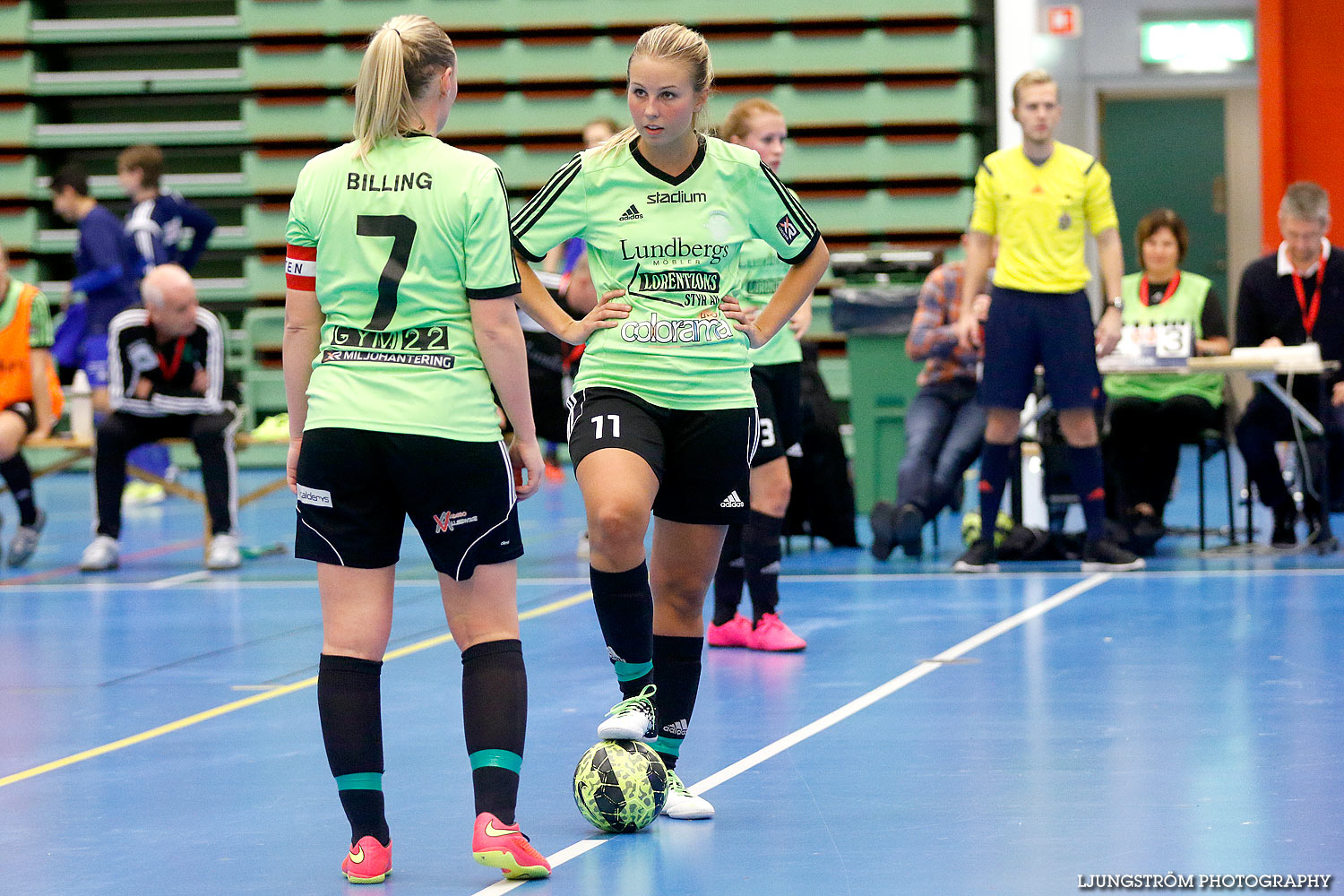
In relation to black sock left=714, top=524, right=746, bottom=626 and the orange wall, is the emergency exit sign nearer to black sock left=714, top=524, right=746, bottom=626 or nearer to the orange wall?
the orange wall

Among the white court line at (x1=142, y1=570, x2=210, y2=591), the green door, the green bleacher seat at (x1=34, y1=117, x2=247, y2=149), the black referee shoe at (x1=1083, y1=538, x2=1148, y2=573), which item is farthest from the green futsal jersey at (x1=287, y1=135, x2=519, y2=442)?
the green door

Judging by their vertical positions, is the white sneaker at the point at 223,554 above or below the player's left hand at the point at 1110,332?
below

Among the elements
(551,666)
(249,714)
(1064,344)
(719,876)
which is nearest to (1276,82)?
(1064,344)

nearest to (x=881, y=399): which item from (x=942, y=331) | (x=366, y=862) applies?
(x=942, y=331)

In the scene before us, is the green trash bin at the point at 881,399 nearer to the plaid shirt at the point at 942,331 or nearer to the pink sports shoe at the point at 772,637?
the plaid shirt at the point at 942,331

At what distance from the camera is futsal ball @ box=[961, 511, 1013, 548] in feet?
25.3

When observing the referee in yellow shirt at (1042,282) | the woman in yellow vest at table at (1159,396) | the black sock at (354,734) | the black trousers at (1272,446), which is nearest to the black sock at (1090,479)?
the referee in yellow shirt at (1042,282)

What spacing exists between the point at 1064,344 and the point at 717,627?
2087 mm

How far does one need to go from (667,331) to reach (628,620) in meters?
0.60

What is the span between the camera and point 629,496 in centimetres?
338

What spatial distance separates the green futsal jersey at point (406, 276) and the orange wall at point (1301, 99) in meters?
10.8

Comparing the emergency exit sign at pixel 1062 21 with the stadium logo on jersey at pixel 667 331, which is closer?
the stadium logo on jersey at pixel 667 331

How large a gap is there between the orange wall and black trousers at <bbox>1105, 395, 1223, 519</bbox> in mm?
5489

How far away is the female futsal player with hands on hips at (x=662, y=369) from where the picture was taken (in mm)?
3455
